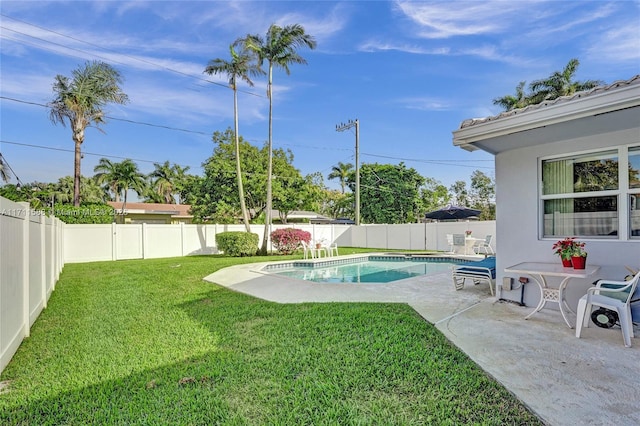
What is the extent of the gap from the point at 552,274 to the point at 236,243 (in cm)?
1480

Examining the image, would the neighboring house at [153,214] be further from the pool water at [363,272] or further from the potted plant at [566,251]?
the potted plant at [566,251]

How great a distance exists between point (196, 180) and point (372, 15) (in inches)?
654

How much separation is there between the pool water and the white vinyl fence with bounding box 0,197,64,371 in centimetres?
686

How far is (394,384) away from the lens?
307 centimetres

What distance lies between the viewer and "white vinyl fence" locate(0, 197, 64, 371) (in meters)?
3.53

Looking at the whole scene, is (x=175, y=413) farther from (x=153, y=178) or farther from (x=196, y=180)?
(x=153, y=178)

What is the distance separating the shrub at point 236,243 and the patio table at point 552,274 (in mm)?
14012

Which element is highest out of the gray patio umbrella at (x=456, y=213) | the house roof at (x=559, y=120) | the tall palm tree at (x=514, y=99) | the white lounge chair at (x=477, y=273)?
the tall palm tree at (x=514, y=99)

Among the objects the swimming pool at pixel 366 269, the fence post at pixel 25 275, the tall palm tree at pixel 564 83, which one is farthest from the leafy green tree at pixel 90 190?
the tall palm tree at pixel 564 83

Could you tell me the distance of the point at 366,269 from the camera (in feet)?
45.5

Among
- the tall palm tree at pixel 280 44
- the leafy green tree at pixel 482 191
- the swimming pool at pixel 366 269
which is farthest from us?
the leafy green tree at pixel 482 191

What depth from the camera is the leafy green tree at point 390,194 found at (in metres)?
32.2

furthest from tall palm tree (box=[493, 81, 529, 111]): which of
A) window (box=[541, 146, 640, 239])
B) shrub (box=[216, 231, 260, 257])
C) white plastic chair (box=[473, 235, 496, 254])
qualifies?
window (box=[541, 146, 640, 239])

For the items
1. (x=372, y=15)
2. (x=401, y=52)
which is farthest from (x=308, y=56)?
(x=372, y=15)
